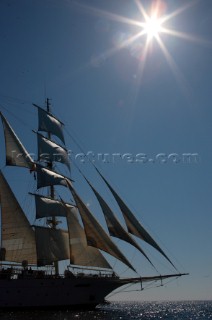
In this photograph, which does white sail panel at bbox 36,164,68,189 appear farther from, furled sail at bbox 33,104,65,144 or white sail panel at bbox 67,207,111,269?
white sail panel at bbox 67,207,111,269

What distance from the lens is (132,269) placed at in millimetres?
46594

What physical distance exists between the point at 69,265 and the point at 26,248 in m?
5.87

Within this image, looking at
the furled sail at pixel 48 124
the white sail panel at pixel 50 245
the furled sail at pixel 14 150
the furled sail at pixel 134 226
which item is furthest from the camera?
the furled sail at pixel 48 124

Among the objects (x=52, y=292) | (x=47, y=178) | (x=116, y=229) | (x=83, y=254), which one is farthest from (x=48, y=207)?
(x=116, y=229)

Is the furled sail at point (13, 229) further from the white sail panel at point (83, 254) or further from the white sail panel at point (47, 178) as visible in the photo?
the white sail panel at point (47, 178)

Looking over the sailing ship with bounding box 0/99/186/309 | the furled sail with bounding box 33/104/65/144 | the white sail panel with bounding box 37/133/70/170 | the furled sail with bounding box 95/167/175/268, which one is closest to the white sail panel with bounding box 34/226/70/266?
the sailing ship with bounding box 0/99/186/309

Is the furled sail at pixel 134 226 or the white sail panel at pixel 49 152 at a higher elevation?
the white sail panel at pixel 49 152

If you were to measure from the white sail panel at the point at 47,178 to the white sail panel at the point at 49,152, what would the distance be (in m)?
2.71

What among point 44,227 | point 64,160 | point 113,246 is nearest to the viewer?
point 113,246

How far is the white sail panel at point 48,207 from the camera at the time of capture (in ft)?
183

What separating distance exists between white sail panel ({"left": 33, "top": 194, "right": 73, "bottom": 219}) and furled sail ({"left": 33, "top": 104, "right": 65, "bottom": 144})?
443 inches

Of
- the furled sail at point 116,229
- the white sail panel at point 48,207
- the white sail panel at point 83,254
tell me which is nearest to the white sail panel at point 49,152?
the white sail panel at point 48,207

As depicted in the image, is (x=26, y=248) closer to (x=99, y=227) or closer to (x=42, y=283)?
(x=42, y=283)

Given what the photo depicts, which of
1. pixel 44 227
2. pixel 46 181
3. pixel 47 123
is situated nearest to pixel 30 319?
pixel 44 227
